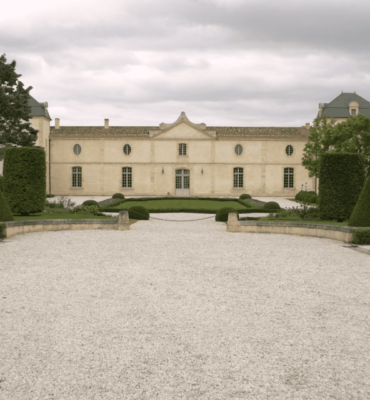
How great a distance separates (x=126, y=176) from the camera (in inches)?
1638

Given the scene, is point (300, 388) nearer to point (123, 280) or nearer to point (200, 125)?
point (123, 280)

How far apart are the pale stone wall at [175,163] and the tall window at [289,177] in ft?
1.09

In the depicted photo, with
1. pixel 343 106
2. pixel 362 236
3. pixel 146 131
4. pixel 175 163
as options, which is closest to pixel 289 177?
pixel 343 106

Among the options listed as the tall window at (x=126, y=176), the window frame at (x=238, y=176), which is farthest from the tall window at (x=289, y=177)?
the tall window at (x=126, y=176)

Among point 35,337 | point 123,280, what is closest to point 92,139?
point 123,280

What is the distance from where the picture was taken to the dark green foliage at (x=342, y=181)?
589 inches

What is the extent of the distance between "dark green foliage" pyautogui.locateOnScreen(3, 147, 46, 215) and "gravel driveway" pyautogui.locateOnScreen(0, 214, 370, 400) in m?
7.30

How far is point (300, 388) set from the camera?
3.66m

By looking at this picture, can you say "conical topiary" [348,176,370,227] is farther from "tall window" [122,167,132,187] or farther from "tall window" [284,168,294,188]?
"tall window" [122,167,132,187]

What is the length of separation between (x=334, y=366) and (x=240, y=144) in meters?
38.3

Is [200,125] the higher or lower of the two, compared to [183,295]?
higher

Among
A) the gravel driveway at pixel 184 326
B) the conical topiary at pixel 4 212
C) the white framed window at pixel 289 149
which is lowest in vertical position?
the gravel driveway at pixel 184 326

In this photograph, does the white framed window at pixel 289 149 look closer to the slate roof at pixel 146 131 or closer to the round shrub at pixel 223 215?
the slate roof at pixel 146 131

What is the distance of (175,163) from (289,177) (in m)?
10.9
